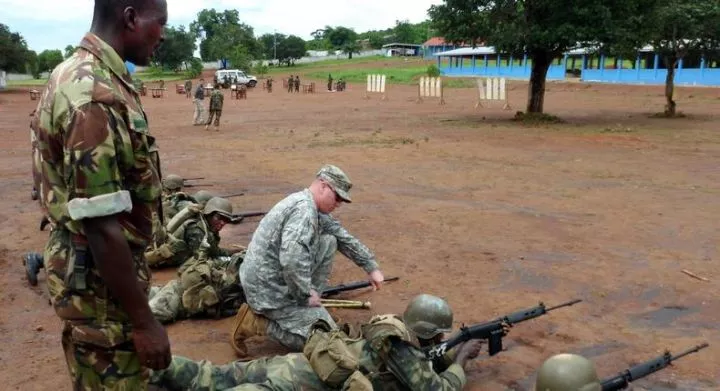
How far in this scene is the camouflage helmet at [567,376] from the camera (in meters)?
3.27

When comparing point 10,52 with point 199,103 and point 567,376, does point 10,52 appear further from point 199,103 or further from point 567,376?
point 567,376

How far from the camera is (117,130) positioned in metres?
1.91

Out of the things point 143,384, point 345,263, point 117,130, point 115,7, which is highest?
point 115,7

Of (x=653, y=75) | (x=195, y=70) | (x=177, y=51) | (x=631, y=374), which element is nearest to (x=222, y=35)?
(x=177, y=51)

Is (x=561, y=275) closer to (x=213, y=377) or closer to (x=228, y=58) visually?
(x=213, y=377)

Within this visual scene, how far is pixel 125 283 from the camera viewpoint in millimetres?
1922

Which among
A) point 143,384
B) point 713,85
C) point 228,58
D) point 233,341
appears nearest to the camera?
point 143,384

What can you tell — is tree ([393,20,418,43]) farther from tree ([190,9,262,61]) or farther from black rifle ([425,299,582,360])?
black rifle ([425,299,582,360])

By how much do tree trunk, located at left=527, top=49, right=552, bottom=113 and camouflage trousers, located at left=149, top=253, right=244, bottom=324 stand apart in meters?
18.3

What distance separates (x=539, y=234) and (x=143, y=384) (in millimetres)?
6174

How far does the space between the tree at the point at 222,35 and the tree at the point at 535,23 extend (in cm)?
5624

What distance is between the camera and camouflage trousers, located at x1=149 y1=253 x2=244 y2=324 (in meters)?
5.08

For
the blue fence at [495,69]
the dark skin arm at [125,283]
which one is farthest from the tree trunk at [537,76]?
the blue fence at [495,69]

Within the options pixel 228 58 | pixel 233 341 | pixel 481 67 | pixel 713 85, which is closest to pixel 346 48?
pixel 228 58
